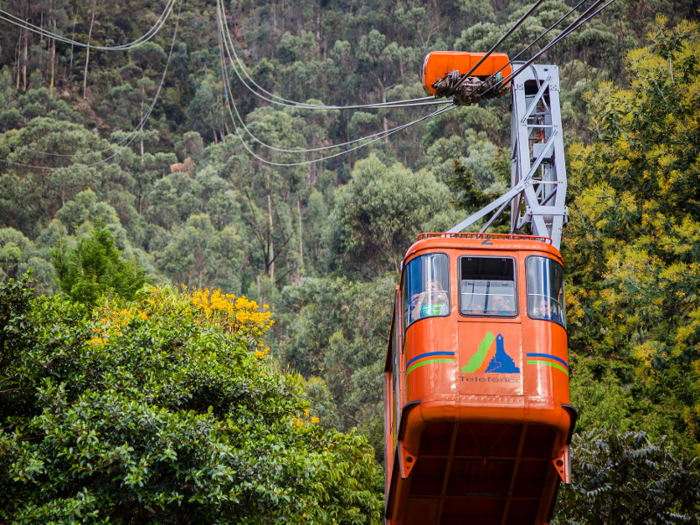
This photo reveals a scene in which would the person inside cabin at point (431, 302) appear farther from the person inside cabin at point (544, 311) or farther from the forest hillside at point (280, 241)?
the forest hillside at point (280, 241)

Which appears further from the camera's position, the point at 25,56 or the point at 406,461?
the point at 25,56

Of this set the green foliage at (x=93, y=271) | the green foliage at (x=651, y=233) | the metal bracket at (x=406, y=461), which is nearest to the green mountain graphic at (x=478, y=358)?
the metal bracket at (x=406, y=461)

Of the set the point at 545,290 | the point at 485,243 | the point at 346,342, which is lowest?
the point at 545,290

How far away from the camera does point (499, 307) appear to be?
863 cm

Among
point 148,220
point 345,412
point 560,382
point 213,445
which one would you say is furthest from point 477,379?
point 148,220

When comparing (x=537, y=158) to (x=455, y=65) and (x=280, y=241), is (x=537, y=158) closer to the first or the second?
(x=455, y=65)

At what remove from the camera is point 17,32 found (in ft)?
213

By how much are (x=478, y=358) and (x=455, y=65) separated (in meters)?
5.93

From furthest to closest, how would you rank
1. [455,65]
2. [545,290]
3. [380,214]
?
[380,214] → [455,65] → [545,290]

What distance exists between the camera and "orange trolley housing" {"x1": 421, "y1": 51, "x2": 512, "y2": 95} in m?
12.4

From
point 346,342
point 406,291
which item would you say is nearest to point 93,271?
point 346,342

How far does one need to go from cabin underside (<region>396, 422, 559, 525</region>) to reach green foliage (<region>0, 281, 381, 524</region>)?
1454mm

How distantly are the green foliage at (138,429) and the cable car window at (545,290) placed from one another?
11.2 feet

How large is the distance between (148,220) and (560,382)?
48.9m
